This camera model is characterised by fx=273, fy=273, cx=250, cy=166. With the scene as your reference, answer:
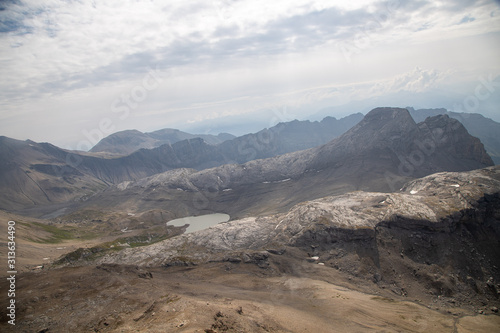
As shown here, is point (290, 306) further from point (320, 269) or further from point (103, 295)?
point (103, 295)

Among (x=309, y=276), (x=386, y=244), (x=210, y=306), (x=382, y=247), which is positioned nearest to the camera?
(x=210, y=306)

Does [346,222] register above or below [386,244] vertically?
above

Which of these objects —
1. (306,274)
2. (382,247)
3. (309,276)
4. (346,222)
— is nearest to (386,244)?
(382,247)

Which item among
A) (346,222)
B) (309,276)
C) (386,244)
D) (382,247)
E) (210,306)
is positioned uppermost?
(210,306)

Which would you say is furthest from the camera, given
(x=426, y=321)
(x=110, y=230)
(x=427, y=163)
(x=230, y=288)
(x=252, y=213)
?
(x=427, y=163)

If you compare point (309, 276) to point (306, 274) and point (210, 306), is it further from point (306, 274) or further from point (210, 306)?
point (210, 306)

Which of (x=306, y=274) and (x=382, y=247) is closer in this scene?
(x=306, y=274)

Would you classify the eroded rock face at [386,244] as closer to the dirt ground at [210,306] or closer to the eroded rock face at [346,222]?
the eroded rock face at [346,222]

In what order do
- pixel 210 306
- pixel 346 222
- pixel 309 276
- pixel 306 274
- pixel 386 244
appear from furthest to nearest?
pixel 346 222 < pixel 386 244 < pixel 306 274 < pixel 309 276 < pixel 210 306

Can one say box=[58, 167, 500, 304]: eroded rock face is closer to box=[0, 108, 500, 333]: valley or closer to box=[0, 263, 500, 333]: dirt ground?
box=[0, 108, 500, 333]: valley

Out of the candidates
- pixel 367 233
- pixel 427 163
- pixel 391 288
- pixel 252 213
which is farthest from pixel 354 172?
pixel 391 288
